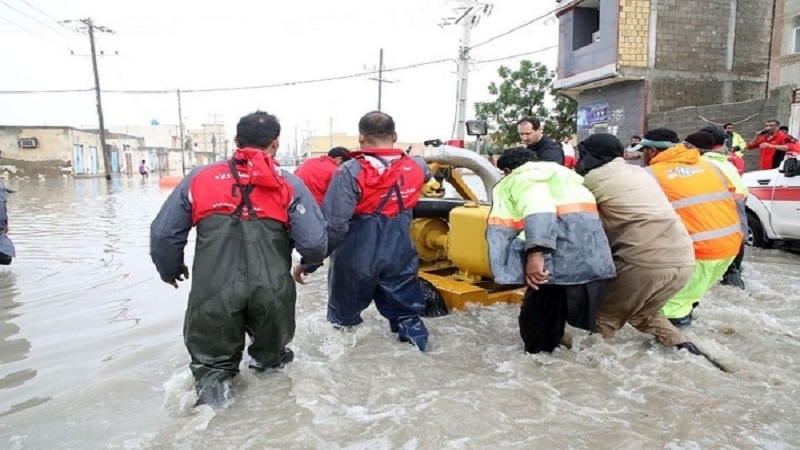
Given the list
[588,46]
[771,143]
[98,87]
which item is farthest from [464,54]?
[98,87]

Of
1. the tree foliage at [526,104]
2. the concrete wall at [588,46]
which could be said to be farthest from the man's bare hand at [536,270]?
the tree foliage at [526,104]

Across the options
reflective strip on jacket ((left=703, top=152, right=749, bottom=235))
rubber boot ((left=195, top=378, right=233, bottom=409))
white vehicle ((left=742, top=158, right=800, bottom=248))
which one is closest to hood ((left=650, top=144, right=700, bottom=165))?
reflective strip on jacket ((left=703, top=152, right=749, bottom=235))

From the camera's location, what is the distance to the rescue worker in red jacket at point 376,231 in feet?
12.6

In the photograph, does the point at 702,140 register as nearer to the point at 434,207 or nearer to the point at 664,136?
the point at 664,136

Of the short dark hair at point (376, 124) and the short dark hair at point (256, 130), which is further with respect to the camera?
the short dark hair at point (376, 124)

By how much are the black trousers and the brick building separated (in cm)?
1412

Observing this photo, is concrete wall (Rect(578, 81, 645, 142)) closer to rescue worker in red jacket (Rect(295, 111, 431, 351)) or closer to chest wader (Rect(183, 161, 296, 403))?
rescue worker in red jacket (Rect(295, 111, 431, 351))

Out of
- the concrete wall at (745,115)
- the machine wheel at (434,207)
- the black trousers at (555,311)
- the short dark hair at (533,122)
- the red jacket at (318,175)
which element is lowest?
the black trousers at (555,311)

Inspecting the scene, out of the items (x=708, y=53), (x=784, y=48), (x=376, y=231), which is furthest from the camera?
(x=708, y=53)

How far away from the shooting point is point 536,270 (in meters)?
3.33

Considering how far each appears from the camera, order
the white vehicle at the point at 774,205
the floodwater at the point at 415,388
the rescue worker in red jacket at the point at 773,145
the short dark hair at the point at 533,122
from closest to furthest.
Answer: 1. the floodwater at the point at 415,388
2. the short dark hair at the point at 533,122
3. the white vehicle at the point at 774,205
4. the rescue worker in red jacket at the point at 773,145

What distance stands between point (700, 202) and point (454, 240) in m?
1.73

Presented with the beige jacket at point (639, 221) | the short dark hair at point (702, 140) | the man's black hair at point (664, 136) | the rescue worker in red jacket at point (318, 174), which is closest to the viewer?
the beige jacket at point (639, 221)

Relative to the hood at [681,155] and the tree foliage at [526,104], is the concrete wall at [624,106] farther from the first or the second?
the hood at [681,155]
